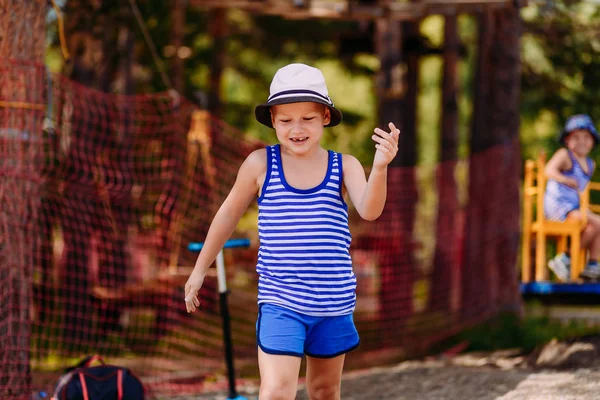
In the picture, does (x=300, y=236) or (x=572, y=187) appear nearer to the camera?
(x=300, y=236)

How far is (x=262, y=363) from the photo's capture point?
11.7 feet

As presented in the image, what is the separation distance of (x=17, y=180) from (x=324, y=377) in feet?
9.40

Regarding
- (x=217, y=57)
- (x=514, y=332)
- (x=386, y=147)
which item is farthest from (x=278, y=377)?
(x=217, y=57)

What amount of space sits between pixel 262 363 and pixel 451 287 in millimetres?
7049

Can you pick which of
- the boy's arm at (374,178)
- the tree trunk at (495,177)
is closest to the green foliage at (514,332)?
the tree trunk at (495,177)

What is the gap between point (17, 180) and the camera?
5781 mm

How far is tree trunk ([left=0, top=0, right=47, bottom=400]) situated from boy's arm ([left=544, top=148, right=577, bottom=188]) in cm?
342

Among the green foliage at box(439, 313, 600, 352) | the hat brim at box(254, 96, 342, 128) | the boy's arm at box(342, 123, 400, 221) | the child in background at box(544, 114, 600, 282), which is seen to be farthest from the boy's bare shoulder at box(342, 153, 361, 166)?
the green foliage at box(439, 313, 600, 352)

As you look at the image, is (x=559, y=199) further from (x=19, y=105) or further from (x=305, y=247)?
(x=19, y=105)

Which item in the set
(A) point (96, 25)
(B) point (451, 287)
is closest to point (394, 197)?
(B) point (451, 287)

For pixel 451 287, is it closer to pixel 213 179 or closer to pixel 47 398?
pixel 213 179

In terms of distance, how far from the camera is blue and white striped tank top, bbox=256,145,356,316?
3582mm

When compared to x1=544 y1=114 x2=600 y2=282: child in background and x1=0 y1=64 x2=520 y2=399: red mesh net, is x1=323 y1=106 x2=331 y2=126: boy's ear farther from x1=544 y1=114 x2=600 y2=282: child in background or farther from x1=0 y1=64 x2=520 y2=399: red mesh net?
x1=0 y1=64 x2=520 y2=399: red mesh net

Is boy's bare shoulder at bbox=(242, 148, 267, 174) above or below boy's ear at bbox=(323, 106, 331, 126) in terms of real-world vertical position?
below
